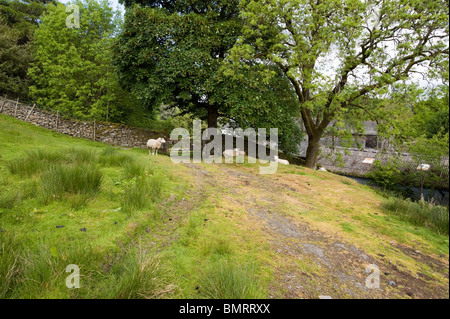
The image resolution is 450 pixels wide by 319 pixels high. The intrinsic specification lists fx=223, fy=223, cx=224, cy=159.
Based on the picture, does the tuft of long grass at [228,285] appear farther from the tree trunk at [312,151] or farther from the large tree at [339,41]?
the tree trunk at [312,151]

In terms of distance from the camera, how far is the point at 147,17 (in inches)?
449

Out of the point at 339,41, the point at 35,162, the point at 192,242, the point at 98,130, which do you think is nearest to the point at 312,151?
the point at 339,41

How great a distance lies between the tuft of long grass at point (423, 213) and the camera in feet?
3.52

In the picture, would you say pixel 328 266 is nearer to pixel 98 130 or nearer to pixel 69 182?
pixel 69 182

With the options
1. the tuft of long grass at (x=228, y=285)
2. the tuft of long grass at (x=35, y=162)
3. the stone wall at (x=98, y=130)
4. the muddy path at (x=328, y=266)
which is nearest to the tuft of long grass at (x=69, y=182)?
the tuft of long grass at (x=35, y=162)

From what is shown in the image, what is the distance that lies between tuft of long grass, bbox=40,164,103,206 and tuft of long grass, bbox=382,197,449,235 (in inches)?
185

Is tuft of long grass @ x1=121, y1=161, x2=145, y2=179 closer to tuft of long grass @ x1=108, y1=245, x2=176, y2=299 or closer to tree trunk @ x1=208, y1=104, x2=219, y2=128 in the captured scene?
tuft of long grass @ x1=108, y1=245, x2=176, y2=299

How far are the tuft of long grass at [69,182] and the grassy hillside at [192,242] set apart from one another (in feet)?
0.06

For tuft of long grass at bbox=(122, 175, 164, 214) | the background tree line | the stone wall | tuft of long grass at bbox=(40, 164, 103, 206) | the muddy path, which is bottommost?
the muddy path

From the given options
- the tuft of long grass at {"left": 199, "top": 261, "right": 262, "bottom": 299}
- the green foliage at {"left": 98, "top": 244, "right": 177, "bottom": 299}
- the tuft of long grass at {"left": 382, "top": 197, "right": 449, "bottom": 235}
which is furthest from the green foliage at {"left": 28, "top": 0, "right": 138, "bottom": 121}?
the tuft of long grass at {"left": 382, "top": 197, "right": 449, "bottom": 235}

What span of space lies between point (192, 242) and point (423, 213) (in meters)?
2.79

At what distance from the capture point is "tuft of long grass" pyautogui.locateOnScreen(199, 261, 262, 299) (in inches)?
80.4

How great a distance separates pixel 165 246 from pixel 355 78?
12.3 meters

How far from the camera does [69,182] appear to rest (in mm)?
4227
